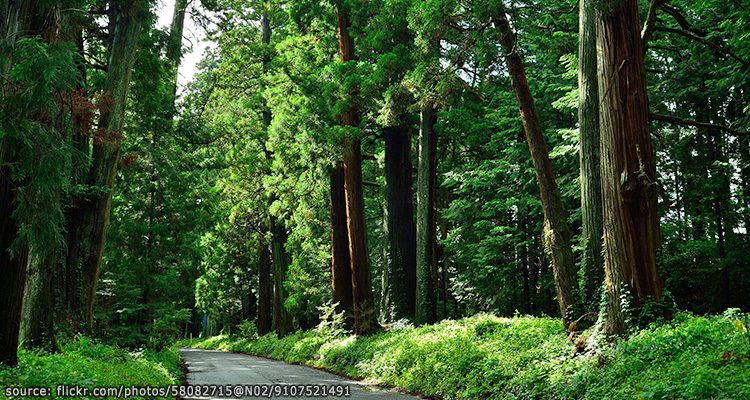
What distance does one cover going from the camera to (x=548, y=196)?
10.3 m

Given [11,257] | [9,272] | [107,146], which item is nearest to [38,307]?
[9,272]

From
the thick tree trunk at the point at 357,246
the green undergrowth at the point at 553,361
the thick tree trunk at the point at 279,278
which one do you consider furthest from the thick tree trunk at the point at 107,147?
the thick tree trunk at the point at 279,278

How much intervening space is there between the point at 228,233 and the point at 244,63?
1073 cm

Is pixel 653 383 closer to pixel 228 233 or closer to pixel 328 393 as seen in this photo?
pixel 328 393

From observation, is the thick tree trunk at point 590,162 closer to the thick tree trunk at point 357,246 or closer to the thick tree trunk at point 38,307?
the thick tree trunk at point 38,307

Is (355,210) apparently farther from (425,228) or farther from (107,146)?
(107,146)

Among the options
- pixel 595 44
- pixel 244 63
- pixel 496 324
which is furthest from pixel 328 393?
pixel 244 63

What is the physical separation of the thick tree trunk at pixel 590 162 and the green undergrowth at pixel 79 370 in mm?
7293

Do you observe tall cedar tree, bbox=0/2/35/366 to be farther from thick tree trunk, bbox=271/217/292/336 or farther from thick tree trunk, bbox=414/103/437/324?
thick tree trunk, bbox=271/217/292/336

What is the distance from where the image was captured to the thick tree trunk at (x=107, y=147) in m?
12.4

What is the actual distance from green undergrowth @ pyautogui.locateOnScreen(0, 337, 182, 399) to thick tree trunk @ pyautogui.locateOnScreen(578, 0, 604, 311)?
23.9 feet

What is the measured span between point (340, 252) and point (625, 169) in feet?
43.3

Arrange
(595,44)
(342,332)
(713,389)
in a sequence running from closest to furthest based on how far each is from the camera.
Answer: (713,389)
(595,44)
(342,332)

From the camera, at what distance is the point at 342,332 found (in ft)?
63.8
